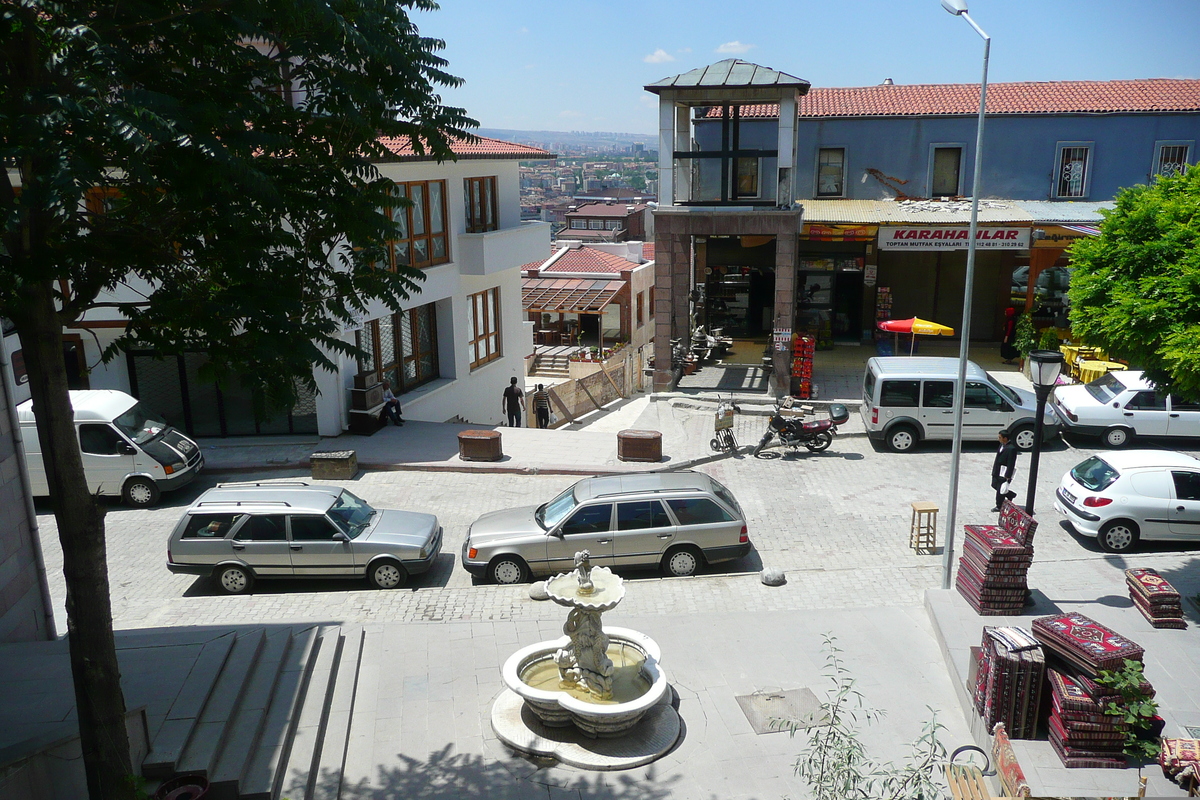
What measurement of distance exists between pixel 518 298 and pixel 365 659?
1840cm

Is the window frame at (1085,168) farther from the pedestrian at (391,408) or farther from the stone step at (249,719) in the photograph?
the stone step at (249,719)

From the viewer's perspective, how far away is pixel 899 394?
60.3 feet

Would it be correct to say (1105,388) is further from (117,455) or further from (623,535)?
(117,455)

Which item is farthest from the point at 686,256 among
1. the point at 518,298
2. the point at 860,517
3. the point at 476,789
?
the point at 476,789

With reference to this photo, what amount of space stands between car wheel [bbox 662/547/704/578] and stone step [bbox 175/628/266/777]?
556 centimetres

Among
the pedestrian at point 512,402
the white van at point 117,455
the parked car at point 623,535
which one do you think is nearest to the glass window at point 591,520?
the parked car at point 623,535

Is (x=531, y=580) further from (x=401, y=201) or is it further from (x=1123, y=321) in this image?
(x=1123, y=321)

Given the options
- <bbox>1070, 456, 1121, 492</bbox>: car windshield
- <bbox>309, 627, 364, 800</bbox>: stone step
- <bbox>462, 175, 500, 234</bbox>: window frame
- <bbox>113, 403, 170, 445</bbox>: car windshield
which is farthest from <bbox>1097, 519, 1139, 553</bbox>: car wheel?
<bbox>462, 175, 500, 234</bbox>: window frame

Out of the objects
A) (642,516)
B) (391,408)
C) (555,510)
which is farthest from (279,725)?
(391,408)

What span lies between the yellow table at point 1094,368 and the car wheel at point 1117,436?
2668 mm

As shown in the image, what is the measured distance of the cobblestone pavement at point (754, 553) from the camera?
11.8 meters

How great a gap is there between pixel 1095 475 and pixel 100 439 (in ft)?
54.7

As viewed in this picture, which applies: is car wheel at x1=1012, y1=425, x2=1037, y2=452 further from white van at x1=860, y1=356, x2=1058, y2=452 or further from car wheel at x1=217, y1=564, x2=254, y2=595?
car wheel at x1=217, y1=564, x2=254, y2=595

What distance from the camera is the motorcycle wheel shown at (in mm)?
18672
